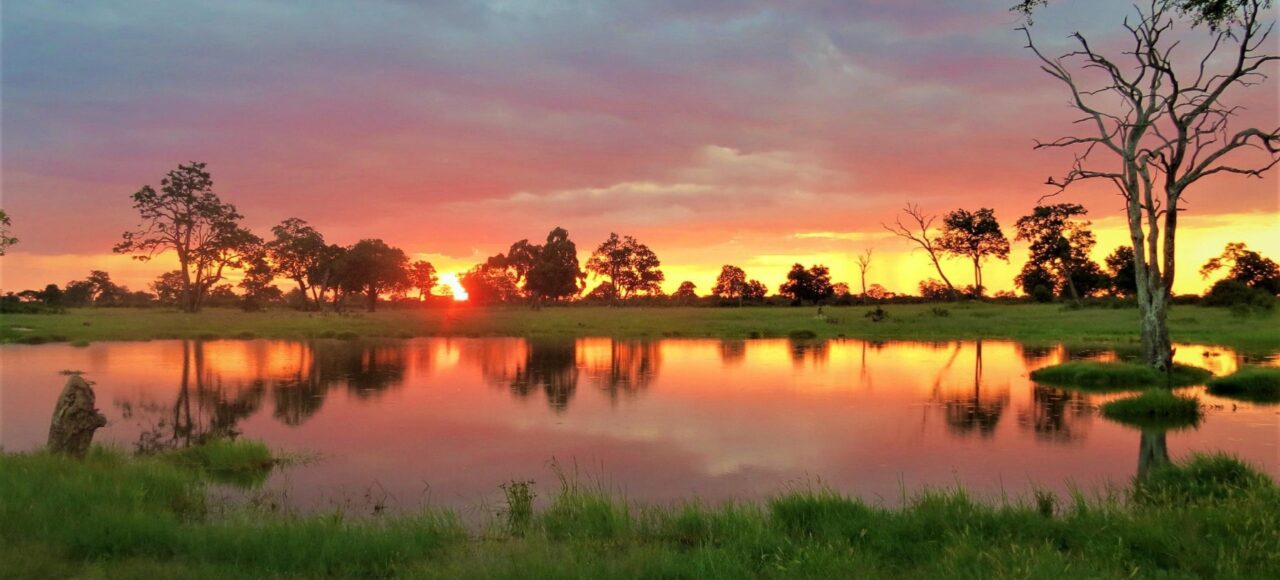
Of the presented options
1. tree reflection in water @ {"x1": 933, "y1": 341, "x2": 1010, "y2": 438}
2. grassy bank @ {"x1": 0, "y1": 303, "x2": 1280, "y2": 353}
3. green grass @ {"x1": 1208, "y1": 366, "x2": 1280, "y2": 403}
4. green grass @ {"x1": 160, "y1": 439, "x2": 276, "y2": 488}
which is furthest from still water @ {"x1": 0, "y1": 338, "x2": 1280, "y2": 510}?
grassy bank @ {"x1": 0, "y1": 303, "x2": 1280, "y2": 353}

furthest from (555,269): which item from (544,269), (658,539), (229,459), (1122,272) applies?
(658,539)

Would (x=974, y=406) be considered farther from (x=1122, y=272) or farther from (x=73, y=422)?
(x=1122, y=272)

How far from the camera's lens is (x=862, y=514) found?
8359 mm

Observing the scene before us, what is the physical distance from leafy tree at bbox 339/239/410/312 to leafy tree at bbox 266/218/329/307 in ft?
11.2

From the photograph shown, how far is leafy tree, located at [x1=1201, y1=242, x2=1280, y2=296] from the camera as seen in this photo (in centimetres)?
7794

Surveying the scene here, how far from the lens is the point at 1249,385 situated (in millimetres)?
21672

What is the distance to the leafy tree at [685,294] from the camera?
448ft

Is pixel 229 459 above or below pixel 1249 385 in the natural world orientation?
below

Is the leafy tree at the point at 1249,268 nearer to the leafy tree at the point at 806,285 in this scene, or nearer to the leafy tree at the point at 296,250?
the leafy tree at the point at 806,285

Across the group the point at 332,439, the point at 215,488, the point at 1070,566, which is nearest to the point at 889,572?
the point at 1070,566

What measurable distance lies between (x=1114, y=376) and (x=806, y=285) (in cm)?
9482

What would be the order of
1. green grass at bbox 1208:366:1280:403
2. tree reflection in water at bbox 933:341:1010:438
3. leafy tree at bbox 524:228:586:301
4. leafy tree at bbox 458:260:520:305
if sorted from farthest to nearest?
leafy tree at bbox 458:260:520:305 → leafy tree at bbox 524:228:586:301 → green grass at bbox 1208:366:1280:403 → tree reflection in water at bbox 933:341:1010:438

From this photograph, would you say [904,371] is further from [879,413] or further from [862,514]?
[862,514]

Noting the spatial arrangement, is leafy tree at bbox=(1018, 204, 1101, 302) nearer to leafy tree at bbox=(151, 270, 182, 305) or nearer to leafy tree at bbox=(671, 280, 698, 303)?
leafy tree at bbox=(671, 280, 698, 303)
